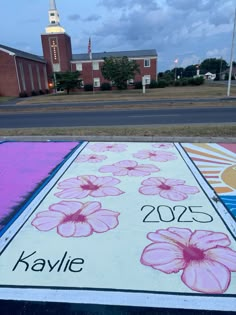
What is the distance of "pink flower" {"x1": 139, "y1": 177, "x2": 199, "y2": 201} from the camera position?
4.01 meters

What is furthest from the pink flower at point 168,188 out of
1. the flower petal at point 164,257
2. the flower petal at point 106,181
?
the flower petal at point 164,257

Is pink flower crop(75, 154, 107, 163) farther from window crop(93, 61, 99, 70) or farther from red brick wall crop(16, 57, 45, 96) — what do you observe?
window crop(93, 61, 99, 70)

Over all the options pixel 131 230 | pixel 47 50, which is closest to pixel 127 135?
pixel 131 230

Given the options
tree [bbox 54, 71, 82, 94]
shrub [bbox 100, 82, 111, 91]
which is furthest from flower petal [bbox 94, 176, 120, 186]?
shrub [bbox 100, 82, 111, 91]

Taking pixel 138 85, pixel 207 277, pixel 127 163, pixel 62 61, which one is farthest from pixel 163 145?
pixel 62 61

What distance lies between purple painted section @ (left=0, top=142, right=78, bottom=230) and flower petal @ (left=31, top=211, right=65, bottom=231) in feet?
1.48

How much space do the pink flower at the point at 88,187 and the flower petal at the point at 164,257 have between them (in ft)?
4.87

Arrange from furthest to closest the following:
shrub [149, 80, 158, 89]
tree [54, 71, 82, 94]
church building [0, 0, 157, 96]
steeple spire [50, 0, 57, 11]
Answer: steeple spire [50, 0, 57, 11], church building [0, 0, 157, 96], shrub [149, 80, 158, 89], tree [54, 71, 82, 94]

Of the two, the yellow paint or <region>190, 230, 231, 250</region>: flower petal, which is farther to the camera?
the yellow paint

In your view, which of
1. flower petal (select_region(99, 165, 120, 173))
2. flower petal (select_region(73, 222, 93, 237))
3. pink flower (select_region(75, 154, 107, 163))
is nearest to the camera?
flower petal (select_region(73, 222, 93, 237))

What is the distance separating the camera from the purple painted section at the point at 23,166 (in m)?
4.14

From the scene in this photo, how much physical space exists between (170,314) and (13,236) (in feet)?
6.69

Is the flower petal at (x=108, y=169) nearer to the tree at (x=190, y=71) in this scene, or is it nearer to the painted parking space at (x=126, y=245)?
the painted parking space at (x=126, y=245)

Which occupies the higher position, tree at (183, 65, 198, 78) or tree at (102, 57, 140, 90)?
tree at (183, 65, 198, 78)
